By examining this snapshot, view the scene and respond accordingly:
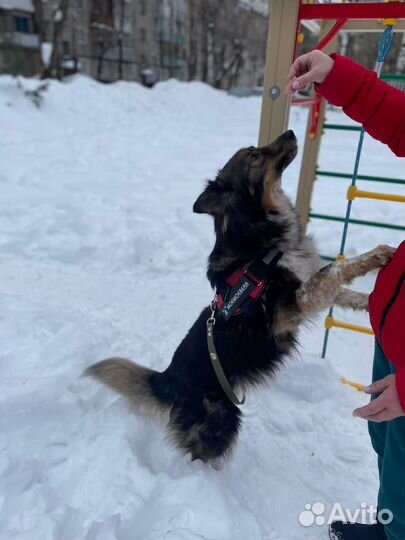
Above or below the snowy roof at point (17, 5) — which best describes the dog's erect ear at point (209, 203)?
below

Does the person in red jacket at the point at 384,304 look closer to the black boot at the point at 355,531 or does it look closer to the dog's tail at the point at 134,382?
the black boot at the point at 355,531

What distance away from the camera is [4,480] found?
1.92 metres

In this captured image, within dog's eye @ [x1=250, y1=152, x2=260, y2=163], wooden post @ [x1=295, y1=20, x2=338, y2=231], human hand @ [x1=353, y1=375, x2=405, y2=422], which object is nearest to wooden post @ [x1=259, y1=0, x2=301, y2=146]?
dog's eye @ [x1=250, y1=152, x2=260, y2=163]

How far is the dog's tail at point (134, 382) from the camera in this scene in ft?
7.61

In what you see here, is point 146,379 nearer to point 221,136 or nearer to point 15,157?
point 15,157

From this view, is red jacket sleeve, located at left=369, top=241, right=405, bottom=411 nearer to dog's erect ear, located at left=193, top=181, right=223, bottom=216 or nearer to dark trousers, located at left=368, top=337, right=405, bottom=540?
dark trousers, located at left=368, top=337, right=405, bottom=540

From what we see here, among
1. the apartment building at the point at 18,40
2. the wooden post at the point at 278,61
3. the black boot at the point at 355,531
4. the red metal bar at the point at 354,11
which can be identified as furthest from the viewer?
the apartment building at the point at 18,40

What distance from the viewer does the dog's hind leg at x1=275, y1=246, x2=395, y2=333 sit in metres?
2.03

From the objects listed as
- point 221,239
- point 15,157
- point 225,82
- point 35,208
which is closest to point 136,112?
point 15,157

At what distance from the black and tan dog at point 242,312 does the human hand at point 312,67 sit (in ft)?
2.16

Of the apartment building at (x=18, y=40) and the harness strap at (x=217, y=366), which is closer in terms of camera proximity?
the harness strap at (x=217, y=366)

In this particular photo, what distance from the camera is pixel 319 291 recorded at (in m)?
2.10

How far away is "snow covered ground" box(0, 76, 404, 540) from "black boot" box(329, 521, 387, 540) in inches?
3.5

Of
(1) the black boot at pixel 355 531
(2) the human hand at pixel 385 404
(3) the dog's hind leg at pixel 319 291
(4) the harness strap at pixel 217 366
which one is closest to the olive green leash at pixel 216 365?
(4) the harness strap at pixel 217 366
